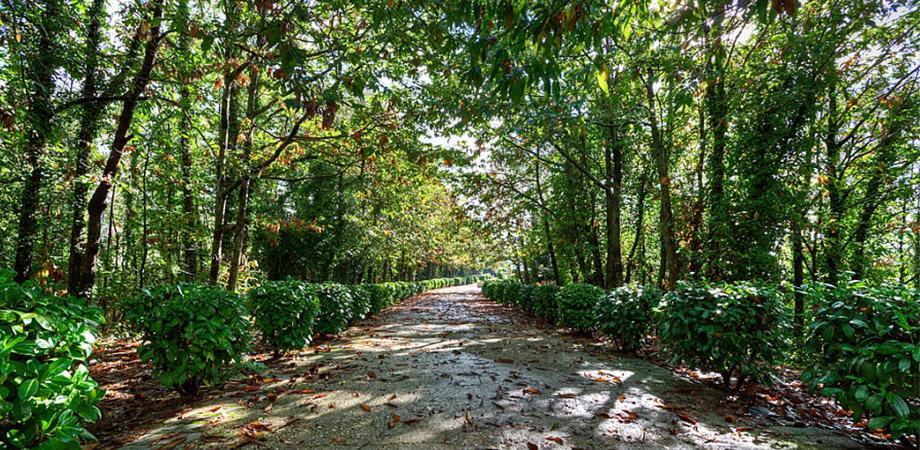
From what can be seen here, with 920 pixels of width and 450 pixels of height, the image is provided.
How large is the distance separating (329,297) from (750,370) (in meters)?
6.45

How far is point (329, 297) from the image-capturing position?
7574mm

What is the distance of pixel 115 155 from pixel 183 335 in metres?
4.98

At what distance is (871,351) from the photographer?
271 centimetres

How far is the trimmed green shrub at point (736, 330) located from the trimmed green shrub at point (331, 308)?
5737 mm

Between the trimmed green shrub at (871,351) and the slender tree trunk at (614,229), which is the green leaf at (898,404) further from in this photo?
the slender tree trunk at (614,229)

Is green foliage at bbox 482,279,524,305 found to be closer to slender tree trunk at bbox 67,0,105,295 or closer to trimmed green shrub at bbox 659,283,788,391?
trimmed green shrub at bbox 659,283,788,391

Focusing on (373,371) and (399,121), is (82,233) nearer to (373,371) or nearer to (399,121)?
(399,121)

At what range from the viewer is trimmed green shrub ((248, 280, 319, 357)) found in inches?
227

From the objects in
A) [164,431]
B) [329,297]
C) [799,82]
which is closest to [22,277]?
[329,297]

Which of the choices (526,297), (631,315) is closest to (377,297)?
(526,297)

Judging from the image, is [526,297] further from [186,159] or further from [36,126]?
[36,126]

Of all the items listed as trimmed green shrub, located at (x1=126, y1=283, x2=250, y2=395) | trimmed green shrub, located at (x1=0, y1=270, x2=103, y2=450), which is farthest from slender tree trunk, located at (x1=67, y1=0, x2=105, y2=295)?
trimmed green shrub, located at (x1=0, y1=270, x2=103, y2=450)

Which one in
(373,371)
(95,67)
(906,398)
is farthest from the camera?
(95,67)

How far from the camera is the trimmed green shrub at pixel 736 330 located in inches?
164
